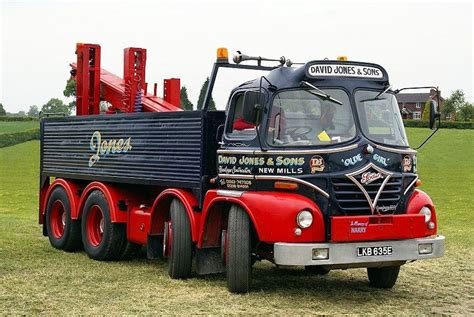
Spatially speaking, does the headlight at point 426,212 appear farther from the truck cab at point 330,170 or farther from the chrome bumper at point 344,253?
the chrome bumper at point 344,253

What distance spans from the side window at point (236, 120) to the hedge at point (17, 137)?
4364 cm

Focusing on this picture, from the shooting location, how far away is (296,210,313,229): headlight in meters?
8.47

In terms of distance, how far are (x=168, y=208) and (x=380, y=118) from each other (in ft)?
11.0

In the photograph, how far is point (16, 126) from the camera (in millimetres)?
58250

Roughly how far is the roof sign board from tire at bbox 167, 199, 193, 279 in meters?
2.57

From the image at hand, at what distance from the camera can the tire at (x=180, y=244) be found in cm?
1009

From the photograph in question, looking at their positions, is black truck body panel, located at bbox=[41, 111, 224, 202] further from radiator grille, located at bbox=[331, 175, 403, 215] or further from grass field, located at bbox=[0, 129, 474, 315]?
radiator grille, located at bbox=[331, 175, 403, 215]

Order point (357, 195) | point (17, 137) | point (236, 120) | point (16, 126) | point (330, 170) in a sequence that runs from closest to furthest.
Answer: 1. point (330, 170)
2. point (357, 195)
3. point (236, 120)
4. point (17, 137)
5. point (16, 126)

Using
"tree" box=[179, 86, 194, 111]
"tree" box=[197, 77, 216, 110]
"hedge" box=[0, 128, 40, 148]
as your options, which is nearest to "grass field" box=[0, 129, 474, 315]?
"tree" box=[197, 77, 216, 110]

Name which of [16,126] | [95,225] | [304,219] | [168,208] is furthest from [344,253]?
[16,126]

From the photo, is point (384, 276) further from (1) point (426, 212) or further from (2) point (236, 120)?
(2) point (236, 120)

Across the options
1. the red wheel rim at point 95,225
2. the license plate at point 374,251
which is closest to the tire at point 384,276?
the license plate at point 374,251

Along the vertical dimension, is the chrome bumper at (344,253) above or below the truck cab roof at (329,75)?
below

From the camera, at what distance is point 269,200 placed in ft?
28.6
